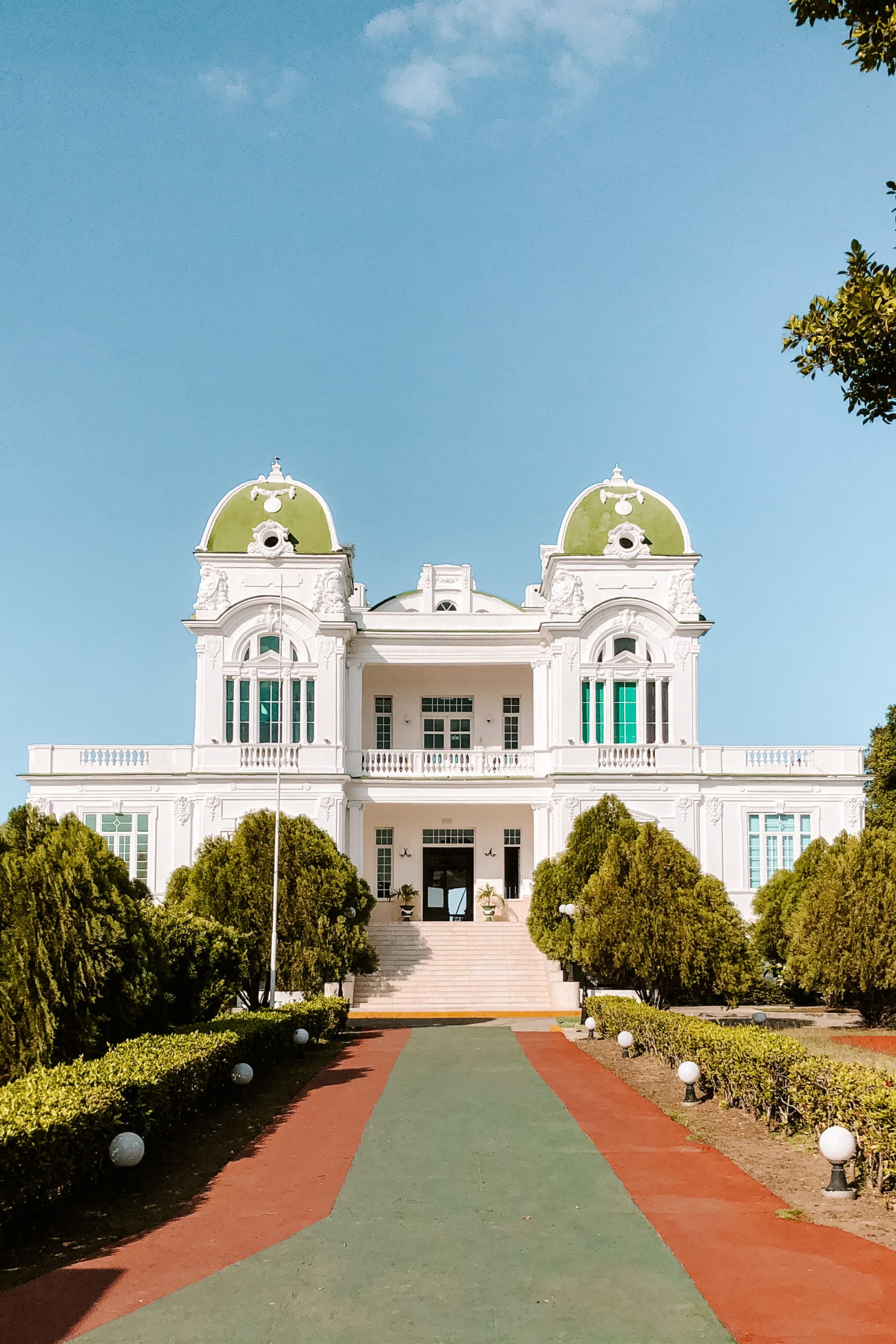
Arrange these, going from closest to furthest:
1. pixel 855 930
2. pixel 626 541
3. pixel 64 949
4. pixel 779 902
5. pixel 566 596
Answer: pixel 64 949, pixel 855 930, pixel 779 902, pixel 566 596, pixel 626 541

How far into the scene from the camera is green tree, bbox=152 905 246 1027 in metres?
19.0

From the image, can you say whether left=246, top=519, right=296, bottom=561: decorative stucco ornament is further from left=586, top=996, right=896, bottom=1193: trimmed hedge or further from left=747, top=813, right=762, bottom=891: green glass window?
left=586, top=996, right=896, bottom=1193: trimmed hedge

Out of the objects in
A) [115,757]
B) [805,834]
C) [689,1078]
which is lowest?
[689,1078]

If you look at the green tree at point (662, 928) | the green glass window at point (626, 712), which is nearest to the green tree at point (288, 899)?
the green tree at point (662, 928)

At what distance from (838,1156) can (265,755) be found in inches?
964

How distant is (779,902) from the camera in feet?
92.6

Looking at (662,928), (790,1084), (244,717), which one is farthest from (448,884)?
(790,1084)

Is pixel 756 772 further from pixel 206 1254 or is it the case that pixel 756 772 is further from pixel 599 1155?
pixel 206 1254

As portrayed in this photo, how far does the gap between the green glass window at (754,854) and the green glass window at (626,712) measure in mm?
3958

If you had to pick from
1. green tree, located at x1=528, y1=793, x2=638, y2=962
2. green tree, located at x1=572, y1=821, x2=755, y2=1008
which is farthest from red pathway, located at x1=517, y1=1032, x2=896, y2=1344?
green tree, located at x1=528, y1=793, x2=638, y2=962

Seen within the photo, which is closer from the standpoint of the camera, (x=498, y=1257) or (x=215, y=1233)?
(x=498, y=1257)

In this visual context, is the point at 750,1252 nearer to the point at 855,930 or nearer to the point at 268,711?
the point at 855,930

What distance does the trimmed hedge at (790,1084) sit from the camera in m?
9.19

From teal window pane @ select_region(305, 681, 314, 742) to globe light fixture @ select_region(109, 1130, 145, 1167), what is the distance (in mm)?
23163
